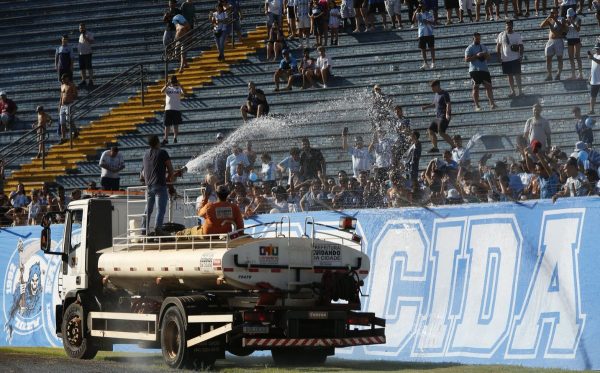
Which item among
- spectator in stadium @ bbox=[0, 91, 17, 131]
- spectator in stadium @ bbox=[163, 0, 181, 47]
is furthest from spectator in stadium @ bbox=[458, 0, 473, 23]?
spectator in stadium @ bbox=[0, 91, 17, 131]

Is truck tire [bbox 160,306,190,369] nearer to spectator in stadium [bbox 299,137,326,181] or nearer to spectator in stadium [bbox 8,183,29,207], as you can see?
spectator in stadium [bbox 299,137,326,181]

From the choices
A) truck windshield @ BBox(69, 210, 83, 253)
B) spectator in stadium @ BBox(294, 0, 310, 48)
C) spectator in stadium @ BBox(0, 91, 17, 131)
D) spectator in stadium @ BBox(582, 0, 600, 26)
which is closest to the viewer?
truck windshield @ BBox(69, 210, 83, 253)

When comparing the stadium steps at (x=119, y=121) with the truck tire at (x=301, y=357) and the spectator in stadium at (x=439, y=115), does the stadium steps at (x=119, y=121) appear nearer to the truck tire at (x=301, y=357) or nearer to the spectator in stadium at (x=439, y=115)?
the spectator in stadium at (x=439, y=115)

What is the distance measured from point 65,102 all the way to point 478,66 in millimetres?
12849

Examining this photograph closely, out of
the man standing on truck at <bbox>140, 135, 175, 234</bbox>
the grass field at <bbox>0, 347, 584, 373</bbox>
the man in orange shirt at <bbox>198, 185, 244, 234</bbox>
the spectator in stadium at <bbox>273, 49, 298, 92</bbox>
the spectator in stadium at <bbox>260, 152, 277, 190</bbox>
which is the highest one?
the spectator in stadium at <bbox>273, 49, 298, 92</bbox>

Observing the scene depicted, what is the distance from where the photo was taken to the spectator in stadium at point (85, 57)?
36.1m

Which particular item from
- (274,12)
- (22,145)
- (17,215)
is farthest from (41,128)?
(274,12)

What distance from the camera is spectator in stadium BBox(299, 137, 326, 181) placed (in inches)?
987

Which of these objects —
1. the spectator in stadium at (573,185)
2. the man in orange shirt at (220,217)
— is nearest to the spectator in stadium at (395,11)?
the spectator in stadium at (573,185)

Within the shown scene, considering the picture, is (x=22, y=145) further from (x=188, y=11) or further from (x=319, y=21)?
(x=319, y=21)

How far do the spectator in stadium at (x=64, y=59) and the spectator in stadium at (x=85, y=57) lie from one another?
31cm

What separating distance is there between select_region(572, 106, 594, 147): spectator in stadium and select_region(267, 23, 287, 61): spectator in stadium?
1086 cm

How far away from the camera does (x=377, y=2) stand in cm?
3225

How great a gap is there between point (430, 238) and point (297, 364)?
281 centimetres
